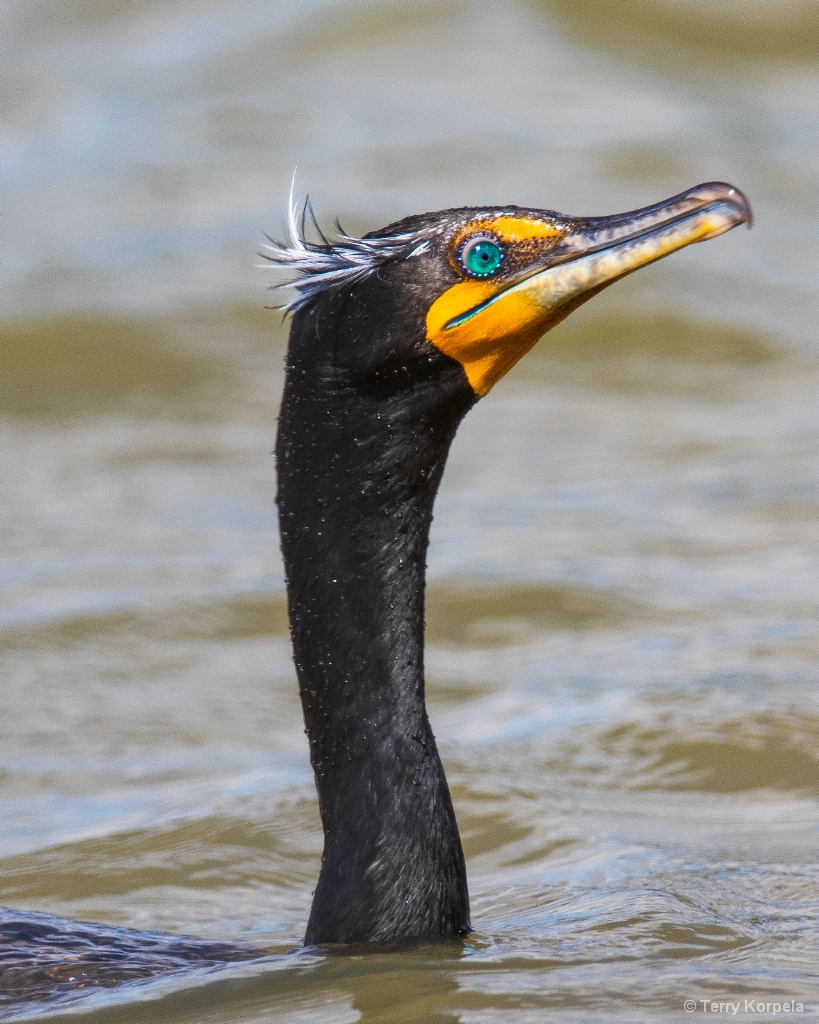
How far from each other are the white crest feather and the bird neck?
23 cm

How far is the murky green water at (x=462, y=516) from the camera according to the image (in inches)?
229

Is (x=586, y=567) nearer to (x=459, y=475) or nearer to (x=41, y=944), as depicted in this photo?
(x=459, y=475)

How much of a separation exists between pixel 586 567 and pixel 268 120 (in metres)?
8.00

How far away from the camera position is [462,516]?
10953 millimetres

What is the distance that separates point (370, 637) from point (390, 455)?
0.52 m

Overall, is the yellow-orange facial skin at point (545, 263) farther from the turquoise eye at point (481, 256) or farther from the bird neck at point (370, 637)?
the bird neck at point (370, 637)

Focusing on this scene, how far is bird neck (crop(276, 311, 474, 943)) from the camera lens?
482cm

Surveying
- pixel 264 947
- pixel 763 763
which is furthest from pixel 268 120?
pixel 264 947
